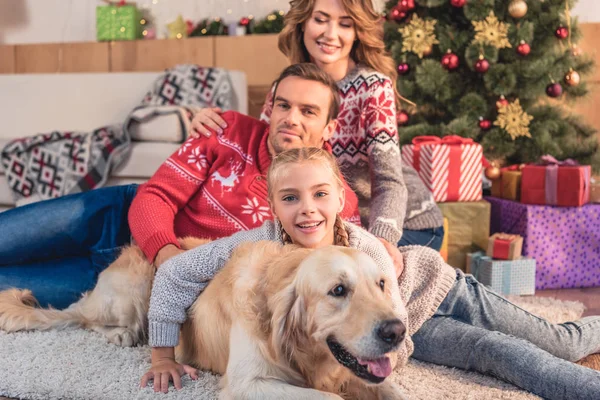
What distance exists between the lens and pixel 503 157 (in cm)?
358

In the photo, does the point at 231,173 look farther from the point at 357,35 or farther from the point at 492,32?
the point at 492,32

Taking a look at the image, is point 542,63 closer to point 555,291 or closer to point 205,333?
point 555,291

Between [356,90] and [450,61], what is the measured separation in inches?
58.0

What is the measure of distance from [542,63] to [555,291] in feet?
4.11

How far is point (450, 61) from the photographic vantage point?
11.3 ft

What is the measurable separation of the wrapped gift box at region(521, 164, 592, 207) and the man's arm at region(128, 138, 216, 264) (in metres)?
1.64

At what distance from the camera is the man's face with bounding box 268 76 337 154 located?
170cm

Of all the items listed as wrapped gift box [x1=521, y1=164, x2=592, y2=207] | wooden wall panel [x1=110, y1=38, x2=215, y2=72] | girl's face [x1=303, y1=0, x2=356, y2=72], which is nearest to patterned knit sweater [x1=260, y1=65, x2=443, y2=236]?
girl's face [x1=303, y1=0, x2=356, y2=72]

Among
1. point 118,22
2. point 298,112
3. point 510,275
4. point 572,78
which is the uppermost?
point 118,22

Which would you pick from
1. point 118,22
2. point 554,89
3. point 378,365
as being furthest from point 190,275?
point 118,22

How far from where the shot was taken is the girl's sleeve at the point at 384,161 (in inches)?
74.7

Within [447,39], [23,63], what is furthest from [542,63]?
[23,63]

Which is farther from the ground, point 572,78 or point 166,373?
point 572,78

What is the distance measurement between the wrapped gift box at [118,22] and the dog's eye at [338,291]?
193 inches
